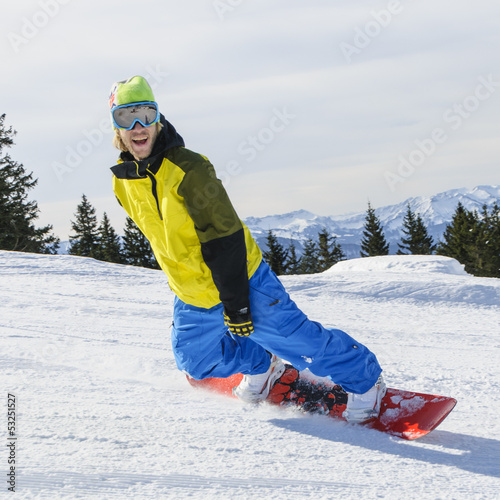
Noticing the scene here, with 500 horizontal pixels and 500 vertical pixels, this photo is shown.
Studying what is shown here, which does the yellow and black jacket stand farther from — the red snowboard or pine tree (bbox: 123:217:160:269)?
pine tree (bbox: 123:217:160:269)

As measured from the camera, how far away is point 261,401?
10.2 ft

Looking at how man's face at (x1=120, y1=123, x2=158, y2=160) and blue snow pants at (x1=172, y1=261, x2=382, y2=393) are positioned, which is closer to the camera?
man's face at (x1=120, y1=123, x2=158, y2=160)

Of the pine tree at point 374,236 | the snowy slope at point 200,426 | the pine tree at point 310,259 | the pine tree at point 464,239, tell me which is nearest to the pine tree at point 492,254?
the pine tree at point 464,239

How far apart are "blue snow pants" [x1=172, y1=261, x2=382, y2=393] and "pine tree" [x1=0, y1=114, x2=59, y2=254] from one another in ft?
98.0

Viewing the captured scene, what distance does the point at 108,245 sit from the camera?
42156 mm

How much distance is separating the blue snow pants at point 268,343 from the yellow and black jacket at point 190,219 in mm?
152

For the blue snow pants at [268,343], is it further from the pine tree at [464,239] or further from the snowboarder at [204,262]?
the pine tree at [464,239]

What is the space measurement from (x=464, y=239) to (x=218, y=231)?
46135mm

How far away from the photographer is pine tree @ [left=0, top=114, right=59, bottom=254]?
30.2 meters

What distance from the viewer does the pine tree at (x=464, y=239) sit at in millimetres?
43000

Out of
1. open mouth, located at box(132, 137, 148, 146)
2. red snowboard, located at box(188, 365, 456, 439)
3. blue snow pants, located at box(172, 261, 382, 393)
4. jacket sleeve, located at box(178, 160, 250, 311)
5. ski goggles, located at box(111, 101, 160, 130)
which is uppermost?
ski goggles, located at box(111, 101, 160, 130)

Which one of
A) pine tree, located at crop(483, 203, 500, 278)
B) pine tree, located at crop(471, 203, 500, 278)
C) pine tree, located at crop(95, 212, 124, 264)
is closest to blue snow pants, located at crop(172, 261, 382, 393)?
pine tree, located at crop(95, 212, 124, 264)

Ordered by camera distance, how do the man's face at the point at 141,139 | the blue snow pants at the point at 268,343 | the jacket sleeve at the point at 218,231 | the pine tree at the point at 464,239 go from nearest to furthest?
the jacket sleeve at the point at 218,231, the man's face at the point at 141,139, the blue snow pants at the point at 268,343, the pine tree at the point at 464,239

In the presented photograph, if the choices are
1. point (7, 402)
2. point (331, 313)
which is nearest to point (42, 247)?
point (331, 313)
